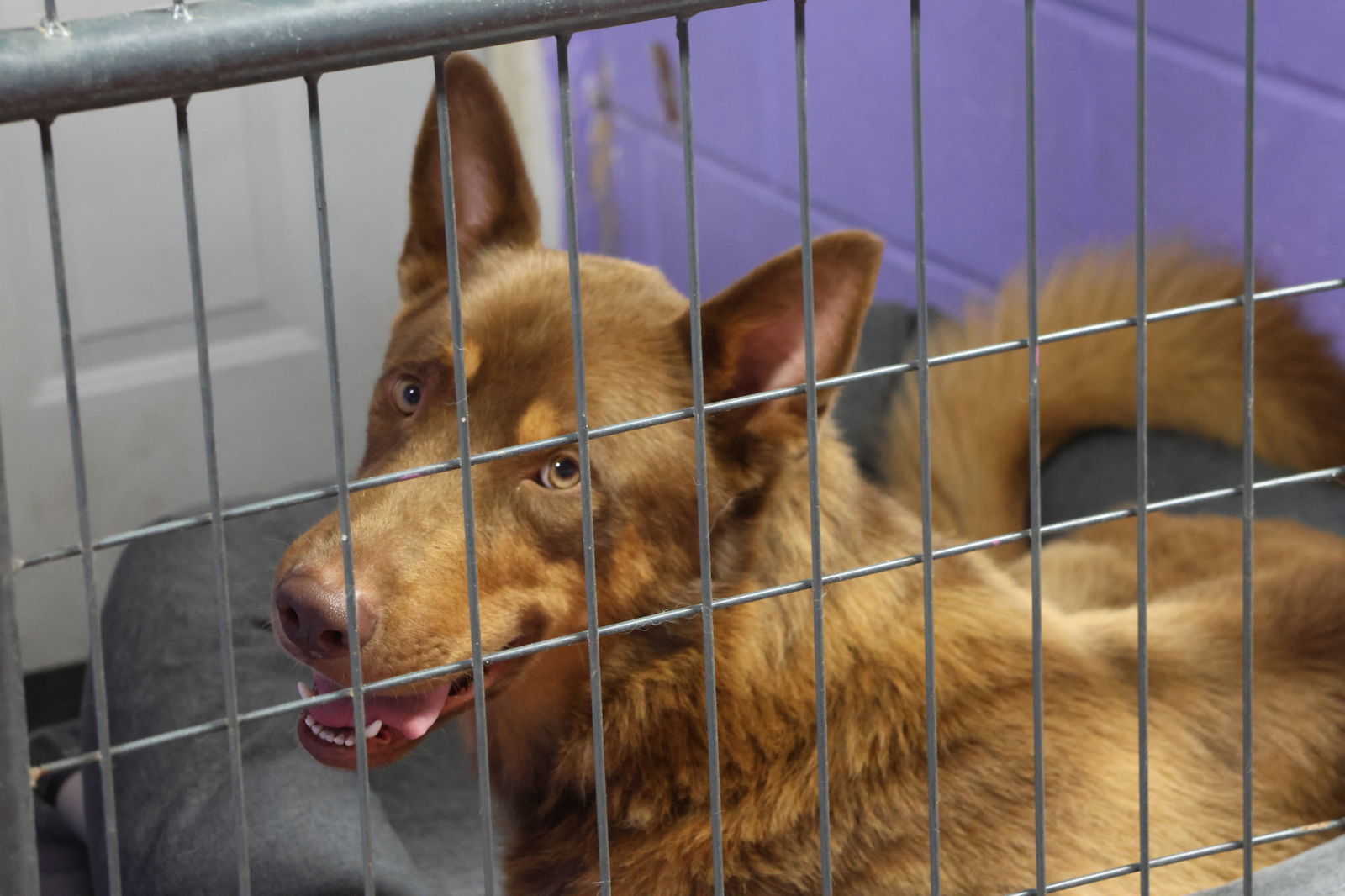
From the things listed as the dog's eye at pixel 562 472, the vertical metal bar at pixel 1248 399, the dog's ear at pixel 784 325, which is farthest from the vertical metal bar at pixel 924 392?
the dog's eye at pixel 562 472

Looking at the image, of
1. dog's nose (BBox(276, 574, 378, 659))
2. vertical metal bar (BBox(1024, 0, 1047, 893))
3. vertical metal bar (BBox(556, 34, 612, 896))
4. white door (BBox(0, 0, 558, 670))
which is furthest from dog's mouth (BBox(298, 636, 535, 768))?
white door (BBox(0, 0, 558, 670))

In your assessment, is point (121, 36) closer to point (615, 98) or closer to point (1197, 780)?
point (1197, 780)

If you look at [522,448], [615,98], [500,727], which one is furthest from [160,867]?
[615,98]

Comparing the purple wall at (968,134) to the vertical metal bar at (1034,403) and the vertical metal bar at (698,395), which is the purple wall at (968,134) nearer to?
the vertical metal bar at (1034,403)

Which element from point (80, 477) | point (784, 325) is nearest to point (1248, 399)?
point (784, 325)

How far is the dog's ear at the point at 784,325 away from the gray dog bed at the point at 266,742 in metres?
0.68

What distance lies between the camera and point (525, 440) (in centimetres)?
141

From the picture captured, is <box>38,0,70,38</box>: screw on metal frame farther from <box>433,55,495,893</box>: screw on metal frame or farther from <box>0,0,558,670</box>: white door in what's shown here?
<box>0,0,558,670</box>: white door

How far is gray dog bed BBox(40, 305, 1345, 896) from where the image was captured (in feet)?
6.01

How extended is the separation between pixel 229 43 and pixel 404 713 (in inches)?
25.0

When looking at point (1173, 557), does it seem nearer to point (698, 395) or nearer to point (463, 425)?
point (698, 395)

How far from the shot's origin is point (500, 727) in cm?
162

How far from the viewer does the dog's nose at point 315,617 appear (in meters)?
1.18

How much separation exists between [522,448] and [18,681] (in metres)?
0.35
